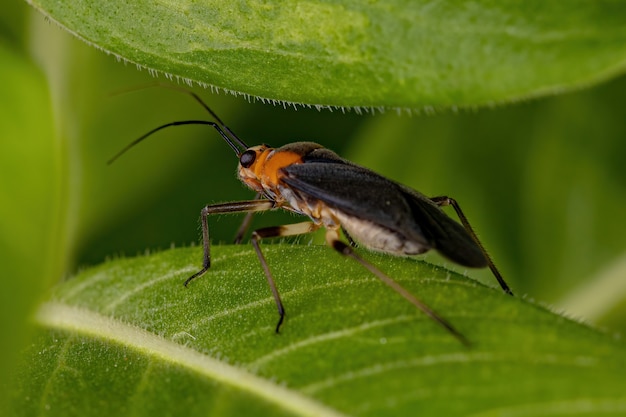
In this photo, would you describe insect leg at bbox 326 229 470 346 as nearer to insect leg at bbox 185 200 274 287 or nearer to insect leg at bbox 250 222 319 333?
insect leg at bbox 250 222 319 333

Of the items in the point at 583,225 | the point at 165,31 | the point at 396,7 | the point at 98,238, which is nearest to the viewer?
the point at 396,7

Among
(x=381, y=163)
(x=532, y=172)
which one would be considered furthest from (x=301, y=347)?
(x=532, y=172)

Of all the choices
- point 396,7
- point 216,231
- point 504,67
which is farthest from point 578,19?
point 216,231

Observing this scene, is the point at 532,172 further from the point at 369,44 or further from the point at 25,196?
the point at 25,196

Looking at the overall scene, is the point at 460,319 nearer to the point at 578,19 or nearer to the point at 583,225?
the point at 578,19

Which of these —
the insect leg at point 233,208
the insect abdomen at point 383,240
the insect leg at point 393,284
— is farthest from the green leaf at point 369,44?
the insect leg at point 233,208

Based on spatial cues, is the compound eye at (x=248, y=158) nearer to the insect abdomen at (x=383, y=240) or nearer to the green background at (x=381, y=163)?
the green background at (x=381, y=163)

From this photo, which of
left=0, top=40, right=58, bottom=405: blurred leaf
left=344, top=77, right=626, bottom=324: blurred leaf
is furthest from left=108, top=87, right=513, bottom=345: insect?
left=344, top=77, right=626, bottom=324: blurred leaf
